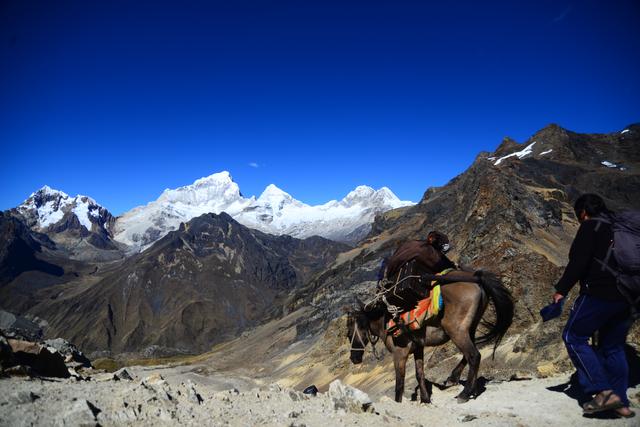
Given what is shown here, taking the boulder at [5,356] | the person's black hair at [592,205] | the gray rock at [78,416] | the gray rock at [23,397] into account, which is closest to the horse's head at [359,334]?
the person's black hair at [592,205]

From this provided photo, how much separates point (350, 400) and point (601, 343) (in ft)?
13.0

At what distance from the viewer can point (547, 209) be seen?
41062mm

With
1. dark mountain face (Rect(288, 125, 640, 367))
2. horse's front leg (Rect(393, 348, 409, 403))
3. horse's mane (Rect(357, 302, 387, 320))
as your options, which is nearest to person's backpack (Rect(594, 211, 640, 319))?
horse's front leg (Rect(393, 348, 409, 403))

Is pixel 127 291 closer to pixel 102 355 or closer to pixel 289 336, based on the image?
pixel 102 355

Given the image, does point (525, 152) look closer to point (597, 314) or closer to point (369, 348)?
point (369, 348)

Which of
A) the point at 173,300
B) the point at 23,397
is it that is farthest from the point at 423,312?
the point at 173,300

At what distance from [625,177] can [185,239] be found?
169808 millimetres

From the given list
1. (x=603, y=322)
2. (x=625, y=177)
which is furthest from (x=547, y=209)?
(x=625, y=177)

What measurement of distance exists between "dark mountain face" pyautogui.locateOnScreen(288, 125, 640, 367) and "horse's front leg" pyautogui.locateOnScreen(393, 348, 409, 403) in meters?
5.85

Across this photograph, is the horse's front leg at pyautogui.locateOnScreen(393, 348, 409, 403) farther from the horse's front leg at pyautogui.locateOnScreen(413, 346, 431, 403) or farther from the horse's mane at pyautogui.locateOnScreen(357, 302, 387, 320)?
the horse's mane at pyautogui.locateOnScreen(357, 302, 387, 320)

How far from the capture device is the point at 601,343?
6.17 m

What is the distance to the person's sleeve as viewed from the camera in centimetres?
588

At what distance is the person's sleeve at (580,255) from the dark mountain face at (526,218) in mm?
7787

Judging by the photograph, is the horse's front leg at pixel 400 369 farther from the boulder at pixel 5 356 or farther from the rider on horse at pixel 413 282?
the boulder at pixel 5 356
